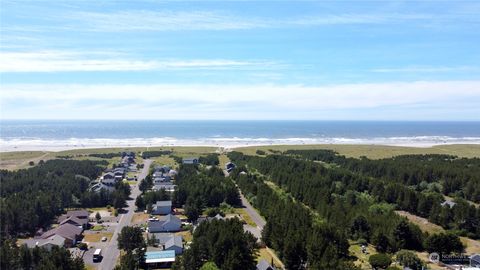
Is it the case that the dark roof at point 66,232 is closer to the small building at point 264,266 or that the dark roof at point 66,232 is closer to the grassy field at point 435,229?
the small building at point 264,266

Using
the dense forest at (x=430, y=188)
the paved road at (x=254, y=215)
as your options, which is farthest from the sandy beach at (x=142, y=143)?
the paved road at (x=254, y=215)

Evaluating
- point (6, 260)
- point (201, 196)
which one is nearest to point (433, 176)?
point (201, 196)

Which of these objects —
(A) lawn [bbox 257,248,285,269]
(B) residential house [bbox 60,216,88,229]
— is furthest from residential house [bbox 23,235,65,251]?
(A) lawn [bbox 257,248,285,269]

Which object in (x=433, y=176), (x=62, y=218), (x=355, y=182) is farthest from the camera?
(x=433, y=176)

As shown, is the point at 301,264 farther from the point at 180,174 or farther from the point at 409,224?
the point at 180,174

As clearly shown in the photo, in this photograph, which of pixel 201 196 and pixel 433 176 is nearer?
pixel 201 196

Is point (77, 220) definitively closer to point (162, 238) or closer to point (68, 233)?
point (68, 233)

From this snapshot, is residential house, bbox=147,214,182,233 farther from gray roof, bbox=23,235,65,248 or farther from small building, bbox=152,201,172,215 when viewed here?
gray roof, bbox=23,235,65,248
